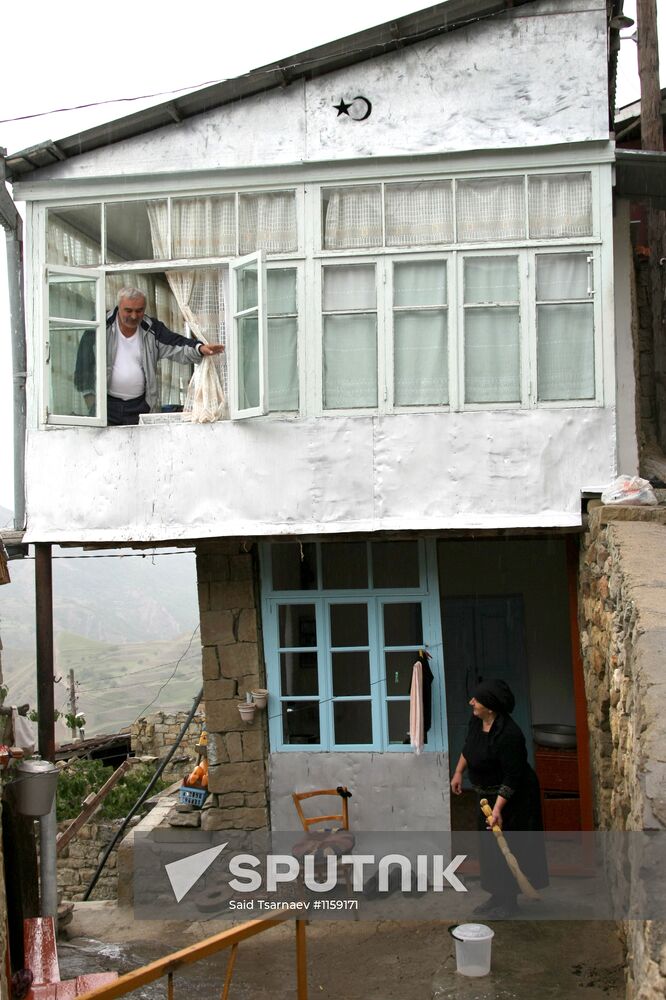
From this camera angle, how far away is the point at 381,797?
831 centimetres

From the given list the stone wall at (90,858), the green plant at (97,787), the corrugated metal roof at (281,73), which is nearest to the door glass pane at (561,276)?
the corrugated metal roof at (281,73)

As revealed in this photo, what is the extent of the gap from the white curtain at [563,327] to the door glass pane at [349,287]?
127 cm

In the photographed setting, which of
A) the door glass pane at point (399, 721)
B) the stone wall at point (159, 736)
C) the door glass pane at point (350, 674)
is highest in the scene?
the door glass pane at point (350, 674)

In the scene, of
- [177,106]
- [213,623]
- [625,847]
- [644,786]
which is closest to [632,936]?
[625,847]

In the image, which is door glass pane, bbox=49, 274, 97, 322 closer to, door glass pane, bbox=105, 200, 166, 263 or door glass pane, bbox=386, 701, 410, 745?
door glass pane, bbox=105, 200, 166, 263

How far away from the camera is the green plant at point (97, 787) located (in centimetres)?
1591

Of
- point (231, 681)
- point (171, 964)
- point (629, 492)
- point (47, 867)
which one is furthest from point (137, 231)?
point (171, 964)

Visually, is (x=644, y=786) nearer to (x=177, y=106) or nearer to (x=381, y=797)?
(x=381, y=797)

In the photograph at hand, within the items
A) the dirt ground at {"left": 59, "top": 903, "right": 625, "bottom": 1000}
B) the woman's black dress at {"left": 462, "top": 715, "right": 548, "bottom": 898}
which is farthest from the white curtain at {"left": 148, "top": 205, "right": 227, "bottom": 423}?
the dirt ground at {"left": 59, "top": 903, "right": 625, "bottom": 1000}

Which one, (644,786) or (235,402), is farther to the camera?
(235,402)

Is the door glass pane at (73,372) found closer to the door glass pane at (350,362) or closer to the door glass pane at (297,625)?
the door glass pane at (350,362)

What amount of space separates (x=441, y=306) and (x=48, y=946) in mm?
5185

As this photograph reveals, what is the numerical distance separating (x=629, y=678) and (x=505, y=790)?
1.80 metres

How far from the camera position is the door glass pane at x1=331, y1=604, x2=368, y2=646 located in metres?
9.35
